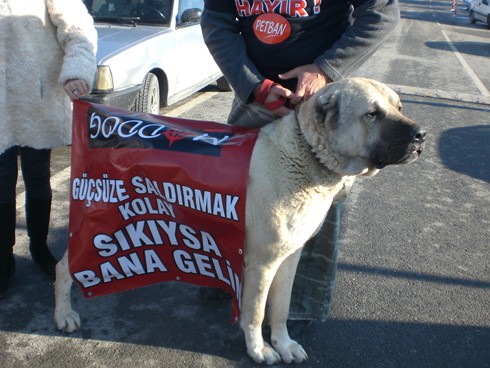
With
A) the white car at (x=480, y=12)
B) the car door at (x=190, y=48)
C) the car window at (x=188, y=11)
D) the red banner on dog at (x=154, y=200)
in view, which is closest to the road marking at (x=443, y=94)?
the car door at (x=190, y=48)

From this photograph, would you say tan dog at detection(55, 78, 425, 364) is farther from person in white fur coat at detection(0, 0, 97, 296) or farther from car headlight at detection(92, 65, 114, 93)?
car headlight at detection(92, 65, 114, 93)

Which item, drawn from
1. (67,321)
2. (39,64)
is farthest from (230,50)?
(67,321)

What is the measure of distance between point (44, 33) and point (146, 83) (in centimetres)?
310

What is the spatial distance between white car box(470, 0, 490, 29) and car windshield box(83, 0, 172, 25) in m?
20.7

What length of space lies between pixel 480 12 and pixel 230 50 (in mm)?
24908

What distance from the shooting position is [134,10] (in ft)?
20.2

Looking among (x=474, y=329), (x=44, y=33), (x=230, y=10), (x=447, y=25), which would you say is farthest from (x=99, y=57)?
(x=447, y=25)

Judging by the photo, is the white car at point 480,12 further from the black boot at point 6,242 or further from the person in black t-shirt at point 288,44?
the black boot at point 6,242

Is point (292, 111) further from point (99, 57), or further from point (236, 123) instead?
point (99, 57)

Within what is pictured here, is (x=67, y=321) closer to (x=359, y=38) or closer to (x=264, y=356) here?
(x=264, y=356)

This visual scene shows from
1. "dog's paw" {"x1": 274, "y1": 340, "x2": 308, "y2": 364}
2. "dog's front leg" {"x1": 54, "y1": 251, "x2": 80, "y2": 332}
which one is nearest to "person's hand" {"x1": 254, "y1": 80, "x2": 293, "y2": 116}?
"dog's paw" {"x1": 274, "y1": 340, "x2": 308, "y2": 364}

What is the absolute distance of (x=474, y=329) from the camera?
2947 mm

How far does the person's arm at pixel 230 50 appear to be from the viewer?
2506 mm

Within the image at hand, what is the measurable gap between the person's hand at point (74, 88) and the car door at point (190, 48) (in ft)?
12.4
